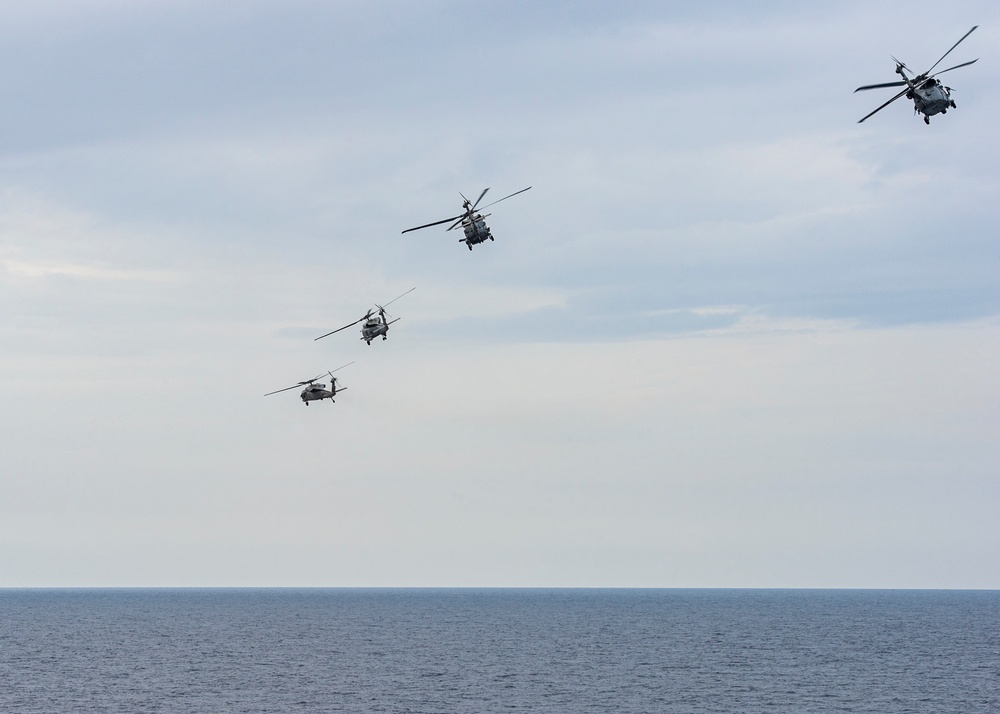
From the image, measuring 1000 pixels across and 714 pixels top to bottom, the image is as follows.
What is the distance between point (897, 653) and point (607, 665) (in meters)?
61.3

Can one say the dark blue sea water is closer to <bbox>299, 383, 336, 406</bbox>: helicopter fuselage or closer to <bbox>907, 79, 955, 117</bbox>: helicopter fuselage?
<bbox>299, 383, 336, 406</bbox>: helicopter fuselage

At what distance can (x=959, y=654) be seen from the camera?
190375 mm

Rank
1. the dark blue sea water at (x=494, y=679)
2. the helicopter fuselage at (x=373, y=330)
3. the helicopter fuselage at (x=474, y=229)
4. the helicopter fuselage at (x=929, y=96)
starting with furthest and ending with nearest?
the dark blue sea water at (x=494, y=679) → the helicopter fuselage at (x=373, y=330) → the helicopter fuselage at (x=474, y=229) → the helicopter fuselage at (x=929, y=96)

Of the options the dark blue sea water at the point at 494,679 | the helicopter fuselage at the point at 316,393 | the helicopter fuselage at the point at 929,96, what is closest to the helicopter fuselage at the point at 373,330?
the helicopter fuselage at the point at 316,393

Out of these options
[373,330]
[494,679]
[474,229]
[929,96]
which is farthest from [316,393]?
[494,679]

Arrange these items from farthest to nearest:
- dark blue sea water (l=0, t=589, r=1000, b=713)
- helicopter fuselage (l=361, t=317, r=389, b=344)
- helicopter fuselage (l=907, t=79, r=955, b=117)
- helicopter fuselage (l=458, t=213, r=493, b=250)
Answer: dark blue sea water (l=0, t=589, r=1000, b=713)
helicopter fuselage (l=361, t=317, r=389, b=344)
helicopter fuselage (l=458, t=213, r=493, b=250)
helicopter fuselage (l=907, t=79, r=955, b=117)

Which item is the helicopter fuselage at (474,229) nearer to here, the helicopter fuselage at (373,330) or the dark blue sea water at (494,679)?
the helicopter fuselage at (373,330)

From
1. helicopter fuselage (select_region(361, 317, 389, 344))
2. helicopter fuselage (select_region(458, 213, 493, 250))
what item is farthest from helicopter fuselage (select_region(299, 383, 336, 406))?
helicopter fuselage (select_region(458, 213, 493, 250))

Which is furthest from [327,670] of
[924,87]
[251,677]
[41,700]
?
[924,87]

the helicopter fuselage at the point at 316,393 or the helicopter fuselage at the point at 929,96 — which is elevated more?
the helicopter fuselage at the point at 929,96

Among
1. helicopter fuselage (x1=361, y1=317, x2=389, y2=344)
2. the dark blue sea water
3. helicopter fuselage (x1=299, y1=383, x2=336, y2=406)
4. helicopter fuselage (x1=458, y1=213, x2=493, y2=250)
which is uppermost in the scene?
helicopter fuselage (x1=458, y1=213, x2=493, y2=250)

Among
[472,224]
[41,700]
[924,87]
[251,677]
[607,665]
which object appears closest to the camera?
[924,87]

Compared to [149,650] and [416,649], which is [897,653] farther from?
[149,650]

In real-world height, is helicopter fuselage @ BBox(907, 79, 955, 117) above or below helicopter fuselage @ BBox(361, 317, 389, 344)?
above
